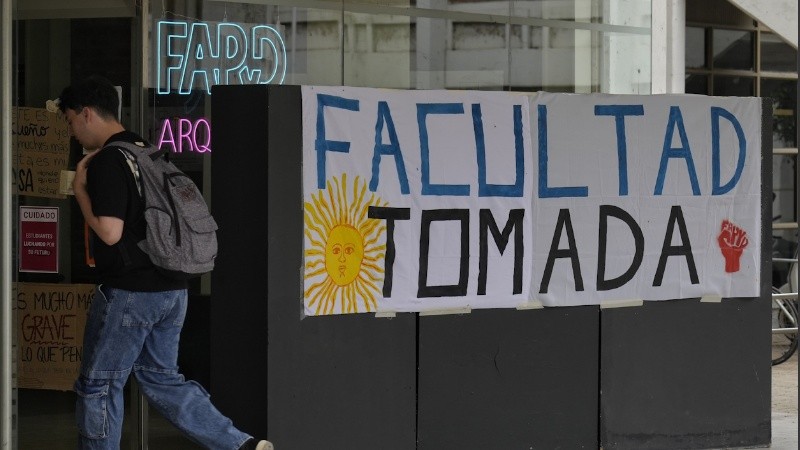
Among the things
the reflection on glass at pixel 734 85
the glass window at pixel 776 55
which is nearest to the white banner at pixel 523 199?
the reflection on glass at pixel 734 85

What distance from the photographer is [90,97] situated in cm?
601

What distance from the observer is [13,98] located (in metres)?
7.26

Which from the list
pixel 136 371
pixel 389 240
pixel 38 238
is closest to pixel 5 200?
pixel 38 238

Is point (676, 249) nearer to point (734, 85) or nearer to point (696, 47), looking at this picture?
point (696, 47)

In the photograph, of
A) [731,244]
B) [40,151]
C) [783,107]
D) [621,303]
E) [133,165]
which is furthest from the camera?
[783,107]

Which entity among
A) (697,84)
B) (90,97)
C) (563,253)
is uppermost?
(697,84)

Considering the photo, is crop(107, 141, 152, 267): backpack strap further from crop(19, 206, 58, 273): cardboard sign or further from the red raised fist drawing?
the red raised fist drawing

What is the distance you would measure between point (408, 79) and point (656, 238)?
2.47 meters

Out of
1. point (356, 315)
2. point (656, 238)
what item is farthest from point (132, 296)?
point (656, 238)

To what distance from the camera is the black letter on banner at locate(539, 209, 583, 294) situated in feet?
23.4

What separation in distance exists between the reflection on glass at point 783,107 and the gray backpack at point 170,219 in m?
9.68

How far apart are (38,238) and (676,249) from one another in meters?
3.49

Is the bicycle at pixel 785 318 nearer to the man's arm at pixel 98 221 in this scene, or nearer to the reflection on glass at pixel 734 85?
the reflection on glass at pixel 734 85

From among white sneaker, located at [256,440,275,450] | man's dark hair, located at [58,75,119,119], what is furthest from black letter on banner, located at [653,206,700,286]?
man's dark hair, located at [58,75,119,119]
